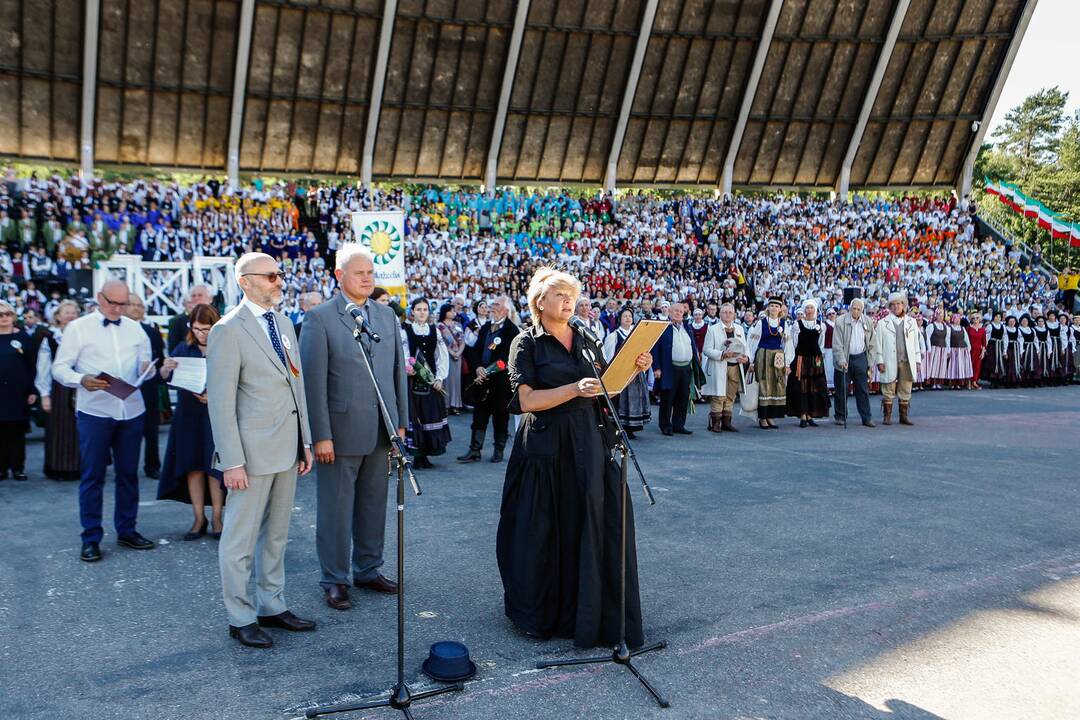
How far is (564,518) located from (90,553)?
3.42 m

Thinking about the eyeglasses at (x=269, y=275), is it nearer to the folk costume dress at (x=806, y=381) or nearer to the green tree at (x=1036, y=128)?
the folk costume dress at (x=806, y=381)

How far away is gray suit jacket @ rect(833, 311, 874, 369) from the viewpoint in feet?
40.7

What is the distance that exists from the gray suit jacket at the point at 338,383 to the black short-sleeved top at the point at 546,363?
3.06 ft

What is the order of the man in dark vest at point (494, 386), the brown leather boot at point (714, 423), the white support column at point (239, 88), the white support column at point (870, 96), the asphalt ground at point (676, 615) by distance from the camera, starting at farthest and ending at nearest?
1. the white support column at point (870, 96)
2. the white support column at point (239, 88)
3. the brown leather boot at point (714, 423)
4. the man in dark vest at point (494, 386)
5. the asphalt ground at point (676, 615)

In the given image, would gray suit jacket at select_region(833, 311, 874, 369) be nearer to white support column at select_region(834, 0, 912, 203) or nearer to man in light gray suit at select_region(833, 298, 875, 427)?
man in light gray suit at select_region(833, 298, 875, 427)

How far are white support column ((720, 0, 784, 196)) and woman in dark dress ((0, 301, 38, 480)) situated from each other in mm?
25647

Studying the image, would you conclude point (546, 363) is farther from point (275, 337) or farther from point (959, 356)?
point (959, 356)

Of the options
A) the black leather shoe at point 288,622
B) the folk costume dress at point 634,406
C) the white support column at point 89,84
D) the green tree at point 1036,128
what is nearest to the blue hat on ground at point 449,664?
the black leather shoe at point 288,622

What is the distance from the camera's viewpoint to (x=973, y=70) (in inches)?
1182

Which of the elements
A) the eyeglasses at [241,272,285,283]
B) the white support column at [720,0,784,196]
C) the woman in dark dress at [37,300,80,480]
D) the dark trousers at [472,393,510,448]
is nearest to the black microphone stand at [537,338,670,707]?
the eyeglasses at [241,272,285,283]

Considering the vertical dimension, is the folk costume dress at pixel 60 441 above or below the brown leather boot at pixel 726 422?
below

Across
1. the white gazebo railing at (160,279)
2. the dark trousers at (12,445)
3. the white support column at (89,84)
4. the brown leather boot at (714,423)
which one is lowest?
the dark trousers at (12,445)

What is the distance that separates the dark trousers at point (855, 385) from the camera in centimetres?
1220

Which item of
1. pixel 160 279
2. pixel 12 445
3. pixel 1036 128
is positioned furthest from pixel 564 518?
pixel 1036 128
